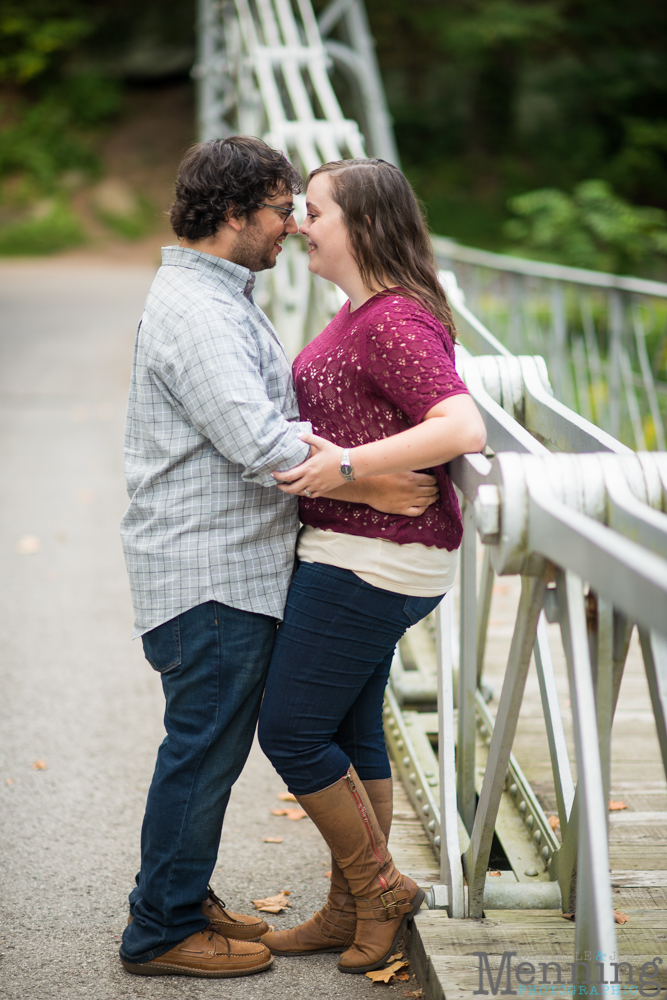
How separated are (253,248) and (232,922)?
1532 mm

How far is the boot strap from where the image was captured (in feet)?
6.91

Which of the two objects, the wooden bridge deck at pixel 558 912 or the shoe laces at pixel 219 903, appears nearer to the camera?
the wooden bridge deck at pixel 558 912

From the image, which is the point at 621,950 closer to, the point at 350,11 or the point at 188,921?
the point at 188,921

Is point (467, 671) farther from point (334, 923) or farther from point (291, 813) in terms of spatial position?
point (291, 813)

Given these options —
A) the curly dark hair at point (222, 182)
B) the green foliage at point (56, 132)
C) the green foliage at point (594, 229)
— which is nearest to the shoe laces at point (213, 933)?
the curly dark hair at point (222, 182)

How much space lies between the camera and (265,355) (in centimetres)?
195

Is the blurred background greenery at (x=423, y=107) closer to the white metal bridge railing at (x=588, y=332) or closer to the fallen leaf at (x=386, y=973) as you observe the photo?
the white metal bridge railing at (x=588, y=332)

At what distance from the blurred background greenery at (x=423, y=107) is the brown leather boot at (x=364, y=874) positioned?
23.0m

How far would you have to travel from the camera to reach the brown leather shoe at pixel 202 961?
6.93ft

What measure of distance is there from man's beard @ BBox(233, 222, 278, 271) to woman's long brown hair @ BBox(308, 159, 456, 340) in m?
0.17

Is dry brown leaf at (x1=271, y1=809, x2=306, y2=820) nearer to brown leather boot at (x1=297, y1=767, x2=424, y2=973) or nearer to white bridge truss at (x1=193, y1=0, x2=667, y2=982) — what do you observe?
white bridge truss at (x1=193, y1=0, x2=667, y2=982)

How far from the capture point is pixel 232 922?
2.22 metres

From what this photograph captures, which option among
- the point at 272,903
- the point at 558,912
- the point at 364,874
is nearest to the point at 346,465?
the point at 364,874

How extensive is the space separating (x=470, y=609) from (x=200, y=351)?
86 centimetres
